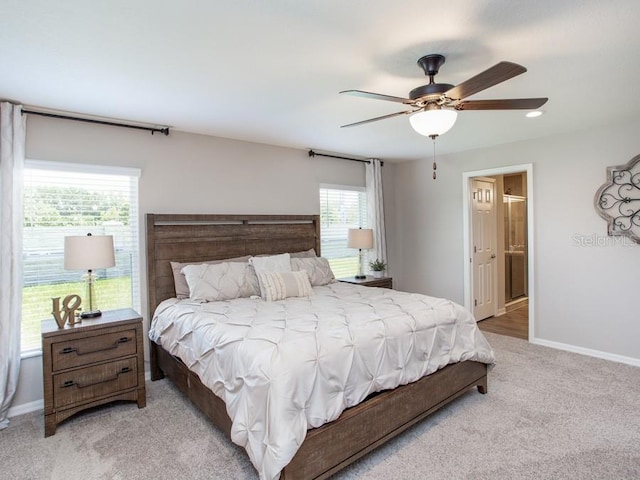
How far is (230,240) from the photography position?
392cm

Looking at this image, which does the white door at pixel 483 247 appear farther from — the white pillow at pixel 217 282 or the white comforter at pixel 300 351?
the white pillow at pixel 217 282

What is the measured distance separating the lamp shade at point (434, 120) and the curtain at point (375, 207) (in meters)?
3.08

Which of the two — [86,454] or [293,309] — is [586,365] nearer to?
[293,309]

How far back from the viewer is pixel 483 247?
206 inches

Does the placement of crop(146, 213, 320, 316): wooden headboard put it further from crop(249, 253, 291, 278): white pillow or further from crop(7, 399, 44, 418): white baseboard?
crop(7, 399, 44, 418): white baseboard

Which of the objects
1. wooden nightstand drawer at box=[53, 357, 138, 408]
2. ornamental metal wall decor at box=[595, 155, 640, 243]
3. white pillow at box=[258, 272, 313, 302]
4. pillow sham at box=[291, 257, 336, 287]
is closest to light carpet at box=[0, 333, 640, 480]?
wooden nightstand drawer at box=[53, 357, 138, 408]

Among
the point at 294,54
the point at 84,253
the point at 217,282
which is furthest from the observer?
the point at 217,282

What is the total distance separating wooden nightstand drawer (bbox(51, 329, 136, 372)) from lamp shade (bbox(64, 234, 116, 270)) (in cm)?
55

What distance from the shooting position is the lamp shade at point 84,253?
277 centimetres

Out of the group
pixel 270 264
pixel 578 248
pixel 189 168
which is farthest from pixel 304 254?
pixel 578 248

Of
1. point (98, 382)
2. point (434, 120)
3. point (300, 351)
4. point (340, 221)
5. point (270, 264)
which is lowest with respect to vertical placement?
point (98, 382)

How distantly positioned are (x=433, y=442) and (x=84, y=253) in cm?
284

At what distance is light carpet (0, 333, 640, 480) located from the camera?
209cm

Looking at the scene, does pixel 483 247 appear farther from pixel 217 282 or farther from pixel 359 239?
pixel 217 282
